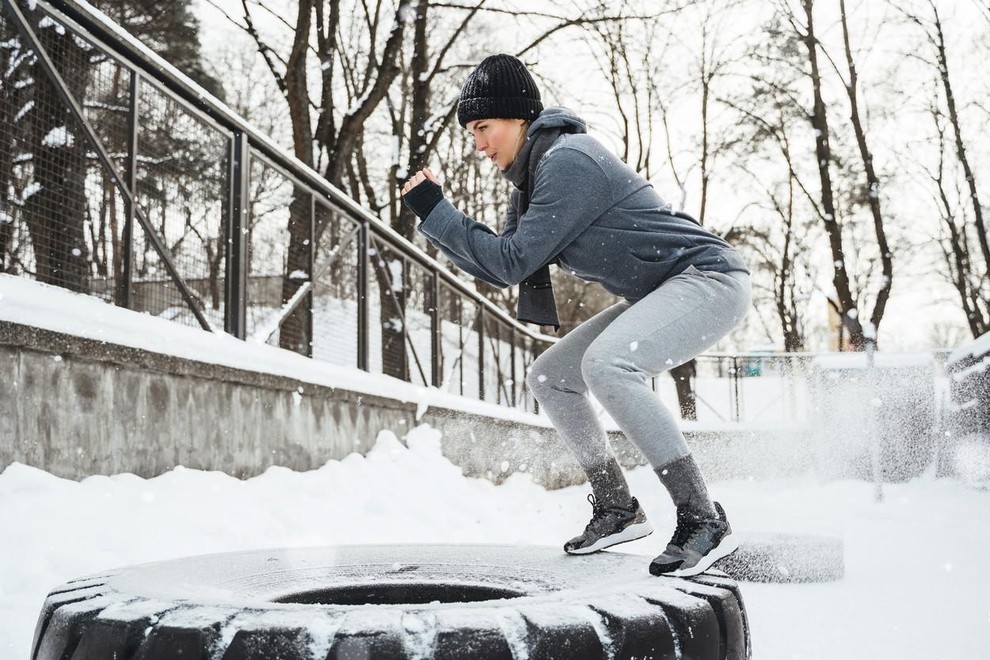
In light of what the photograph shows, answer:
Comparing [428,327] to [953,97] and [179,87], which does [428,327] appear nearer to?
[179,87]

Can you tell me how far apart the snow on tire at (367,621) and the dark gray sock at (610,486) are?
62 centimetres

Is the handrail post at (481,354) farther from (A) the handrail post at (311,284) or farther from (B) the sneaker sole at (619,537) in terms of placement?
(B) the sneaker sole at (619,537)

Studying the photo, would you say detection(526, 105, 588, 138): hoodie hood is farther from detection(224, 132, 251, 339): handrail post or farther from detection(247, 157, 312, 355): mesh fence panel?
detection(247, 157, 312, 355): mesh fence panel

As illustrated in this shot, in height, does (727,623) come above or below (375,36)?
below

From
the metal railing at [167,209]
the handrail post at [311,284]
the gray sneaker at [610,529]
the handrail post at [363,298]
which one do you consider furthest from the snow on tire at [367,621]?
the handrail post at [363,298]

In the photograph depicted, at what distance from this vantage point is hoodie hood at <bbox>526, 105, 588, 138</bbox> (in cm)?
250

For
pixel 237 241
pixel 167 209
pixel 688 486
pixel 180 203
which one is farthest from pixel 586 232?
pixel 180 203

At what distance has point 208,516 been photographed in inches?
134

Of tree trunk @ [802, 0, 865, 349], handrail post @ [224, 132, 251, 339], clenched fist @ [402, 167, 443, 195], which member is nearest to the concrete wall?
handrail post @ [224, 132, 251, 339]

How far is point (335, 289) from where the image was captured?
20.6ft

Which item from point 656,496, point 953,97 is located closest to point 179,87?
point 656,496

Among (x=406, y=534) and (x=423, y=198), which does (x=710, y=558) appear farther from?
(x=406, y=534)

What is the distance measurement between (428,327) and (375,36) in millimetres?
7508

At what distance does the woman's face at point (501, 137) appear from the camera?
260 centimetres
